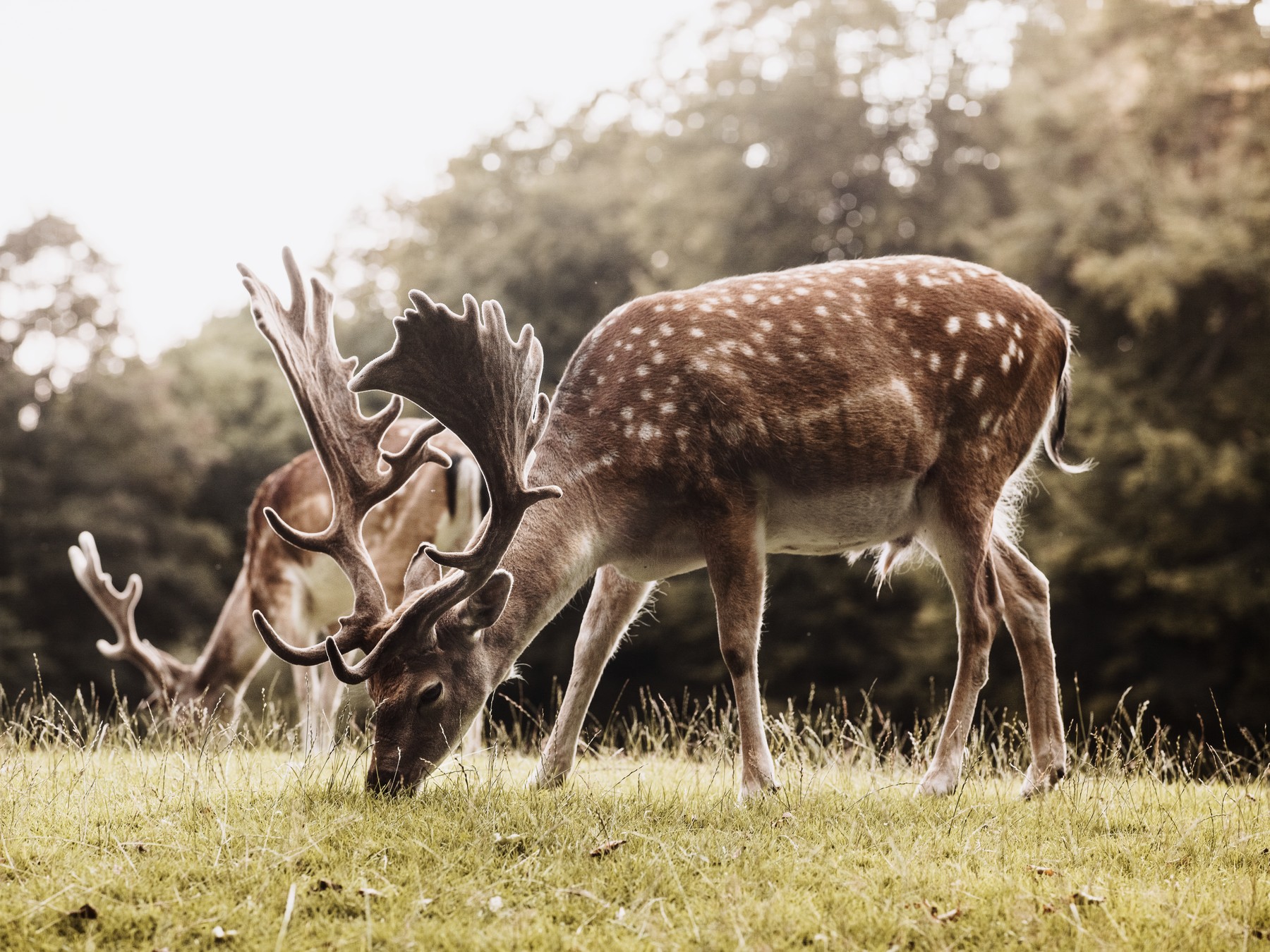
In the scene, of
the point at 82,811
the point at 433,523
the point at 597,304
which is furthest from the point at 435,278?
A: the point at 82,811

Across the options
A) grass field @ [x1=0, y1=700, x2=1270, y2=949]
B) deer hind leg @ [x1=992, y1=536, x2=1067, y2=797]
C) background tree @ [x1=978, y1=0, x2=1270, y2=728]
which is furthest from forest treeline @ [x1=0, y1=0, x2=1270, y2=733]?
grass field @ [x1=0, y1=700, x2=1270, y2=949]

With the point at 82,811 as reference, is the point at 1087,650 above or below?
below

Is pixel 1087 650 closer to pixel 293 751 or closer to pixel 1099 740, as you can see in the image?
pixel 1099 740

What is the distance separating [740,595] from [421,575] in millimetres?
1235

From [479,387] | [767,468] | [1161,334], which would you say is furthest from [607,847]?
[1161,334]

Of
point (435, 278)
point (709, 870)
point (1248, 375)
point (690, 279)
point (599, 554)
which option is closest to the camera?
point (709, 870)

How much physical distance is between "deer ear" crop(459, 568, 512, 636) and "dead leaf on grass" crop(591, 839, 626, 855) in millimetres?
986

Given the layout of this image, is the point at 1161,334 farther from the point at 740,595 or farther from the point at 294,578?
the point at 740,595

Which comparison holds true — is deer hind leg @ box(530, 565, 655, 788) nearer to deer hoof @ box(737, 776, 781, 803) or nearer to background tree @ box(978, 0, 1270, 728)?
deer hoof @ box(737, 776, 781, 803)

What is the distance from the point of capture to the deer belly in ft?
16.5

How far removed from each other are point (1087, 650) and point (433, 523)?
8.95 meters

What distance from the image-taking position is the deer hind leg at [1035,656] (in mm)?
5094

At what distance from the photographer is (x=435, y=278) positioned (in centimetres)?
2050

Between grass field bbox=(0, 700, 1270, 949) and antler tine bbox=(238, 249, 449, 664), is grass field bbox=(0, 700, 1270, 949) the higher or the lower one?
the lower one
